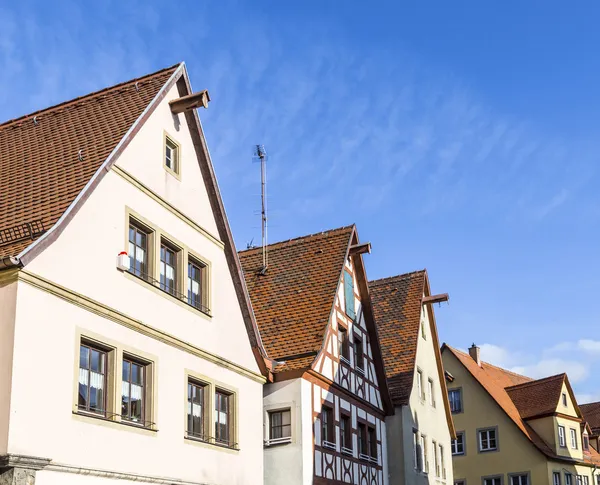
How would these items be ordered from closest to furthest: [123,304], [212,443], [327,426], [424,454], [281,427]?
[123,304]
[212,443]
[281,427]
[327,426]
[424,454]

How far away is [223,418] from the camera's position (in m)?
20.7

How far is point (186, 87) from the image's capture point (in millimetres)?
20578

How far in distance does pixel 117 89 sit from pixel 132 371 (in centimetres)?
637

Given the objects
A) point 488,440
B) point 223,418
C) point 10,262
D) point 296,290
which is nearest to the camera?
point 10,262

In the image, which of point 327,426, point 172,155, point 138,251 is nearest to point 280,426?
point 327,426

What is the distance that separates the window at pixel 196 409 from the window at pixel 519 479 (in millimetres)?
29695

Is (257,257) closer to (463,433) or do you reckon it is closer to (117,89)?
(117,89)

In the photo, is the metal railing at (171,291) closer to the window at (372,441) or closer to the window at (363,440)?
the window at (363,440)

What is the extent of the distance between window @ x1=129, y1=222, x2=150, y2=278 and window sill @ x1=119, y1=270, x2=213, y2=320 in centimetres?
12

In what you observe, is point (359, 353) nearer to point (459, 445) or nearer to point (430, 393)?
point (430, 393)

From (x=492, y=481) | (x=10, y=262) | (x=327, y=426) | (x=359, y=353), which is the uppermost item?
(x=359, y=353)

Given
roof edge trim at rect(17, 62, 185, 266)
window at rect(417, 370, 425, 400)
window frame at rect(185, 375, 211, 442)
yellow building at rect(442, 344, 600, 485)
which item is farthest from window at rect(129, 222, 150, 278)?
yellow building at rect(442, 344, 600, 485)

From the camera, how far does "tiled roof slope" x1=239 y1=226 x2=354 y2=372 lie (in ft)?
80.0

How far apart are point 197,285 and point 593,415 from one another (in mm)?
46898
